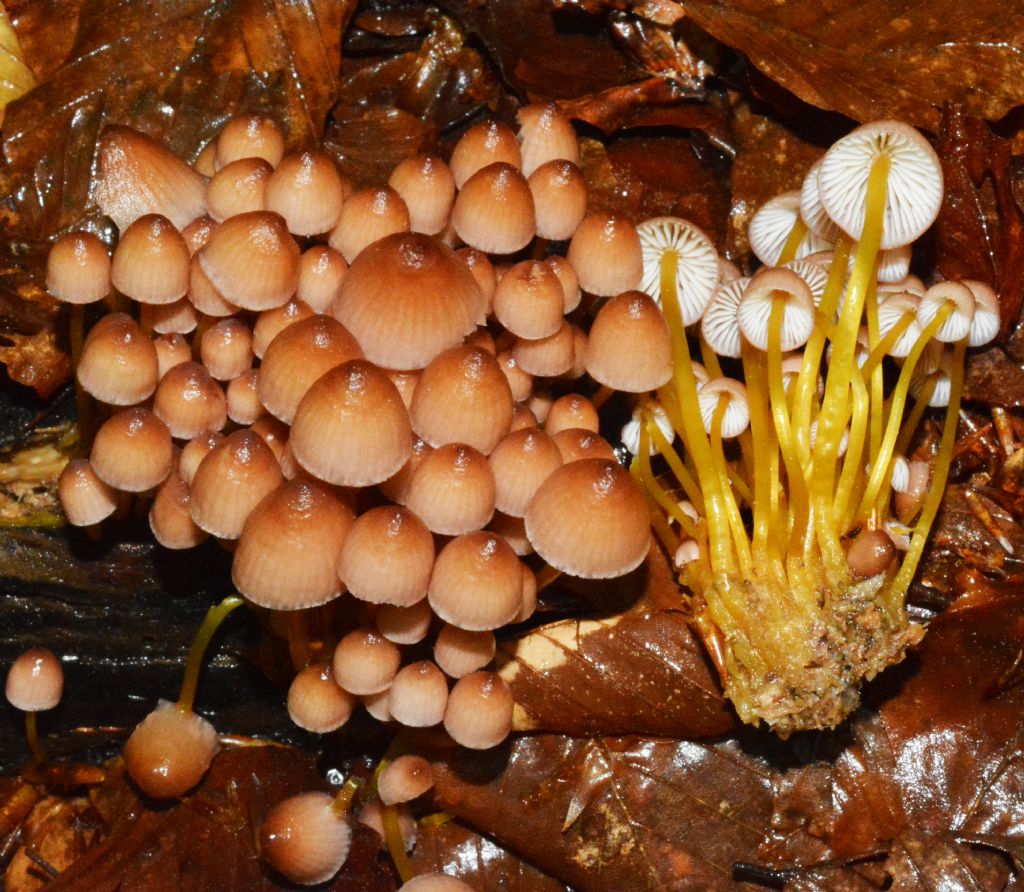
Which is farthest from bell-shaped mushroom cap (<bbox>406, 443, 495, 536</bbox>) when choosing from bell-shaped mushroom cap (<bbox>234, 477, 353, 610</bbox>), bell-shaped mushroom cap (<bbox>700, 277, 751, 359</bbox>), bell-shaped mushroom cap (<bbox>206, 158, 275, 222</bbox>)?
bell-shaped mushroom cap (<bbox>700, 277, 751, 359</bbox>)

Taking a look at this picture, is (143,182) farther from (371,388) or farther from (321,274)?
(371,388)

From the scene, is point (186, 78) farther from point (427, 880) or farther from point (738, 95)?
point (427, 880)

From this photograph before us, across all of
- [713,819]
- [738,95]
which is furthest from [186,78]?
[713,819]

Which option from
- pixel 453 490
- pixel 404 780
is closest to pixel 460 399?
pixel 453 490

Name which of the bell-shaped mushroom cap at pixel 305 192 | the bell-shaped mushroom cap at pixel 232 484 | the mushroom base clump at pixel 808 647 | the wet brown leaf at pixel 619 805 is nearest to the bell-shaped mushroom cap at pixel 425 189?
the bell-shaped mushroom cap at pixel 305 192

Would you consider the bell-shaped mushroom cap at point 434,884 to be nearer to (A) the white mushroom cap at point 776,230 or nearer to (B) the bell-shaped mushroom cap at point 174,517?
(B) the bell-shaped mushroom cap at point 174,517

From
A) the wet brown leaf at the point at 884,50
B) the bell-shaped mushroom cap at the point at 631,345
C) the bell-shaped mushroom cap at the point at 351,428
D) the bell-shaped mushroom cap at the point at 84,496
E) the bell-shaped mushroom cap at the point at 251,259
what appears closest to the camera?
the bell-shaped mushroom cap at the point at 351,428

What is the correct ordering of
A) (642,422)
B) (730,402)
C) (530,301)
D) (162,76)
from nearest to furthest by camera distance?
(530,301), (730,402), (642,422), (162,76)
